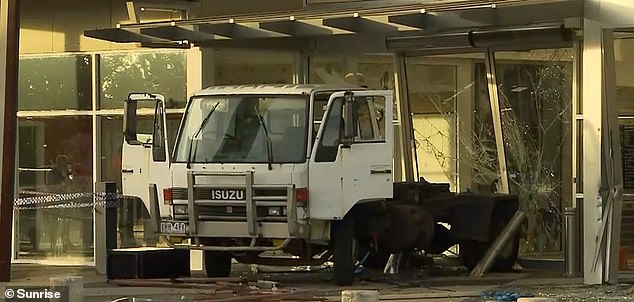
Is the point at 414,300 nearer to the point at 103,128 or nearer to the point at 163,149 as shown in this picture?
the point at 163,149

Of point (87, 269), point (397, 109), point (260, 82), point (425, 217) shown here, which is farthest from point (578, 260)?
point (87, 269)

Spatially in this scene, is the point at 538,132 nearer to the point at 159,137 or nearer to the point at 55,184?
the point at 159,137

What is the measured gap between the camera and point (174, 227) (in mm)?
16375

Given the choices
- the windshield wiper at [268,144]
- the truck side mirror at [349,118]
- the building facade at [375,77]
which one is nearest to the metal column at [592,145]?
the building facade at [375,77]

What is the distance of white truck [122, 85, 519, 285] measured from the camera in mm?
15805

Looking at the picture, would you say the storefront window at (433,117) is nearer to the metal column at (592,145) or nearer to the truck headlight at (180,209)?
the metal column at (592,145)

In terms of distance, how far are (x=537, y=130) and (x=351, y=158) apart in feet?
14.1

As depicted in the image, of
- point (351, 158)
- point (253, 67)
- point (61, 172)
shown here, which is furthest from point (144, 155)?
point (61, 172)

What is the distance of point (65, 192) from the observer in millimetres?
21203

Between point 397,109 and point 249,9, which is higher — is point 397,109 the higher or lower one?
the lower one

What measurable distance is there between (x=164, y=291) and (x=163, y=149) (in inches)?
74.6

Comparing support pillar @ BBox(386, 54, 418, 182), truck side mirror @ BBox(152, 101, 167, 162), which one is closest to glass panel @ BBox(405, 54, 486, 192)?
support pillar @ BBox(386, 54, 418, 182)

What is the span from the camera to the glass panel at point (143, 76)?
20312 millimetres

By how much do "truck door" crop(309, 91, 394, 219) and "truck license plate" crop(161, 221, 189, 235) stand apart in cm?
166
